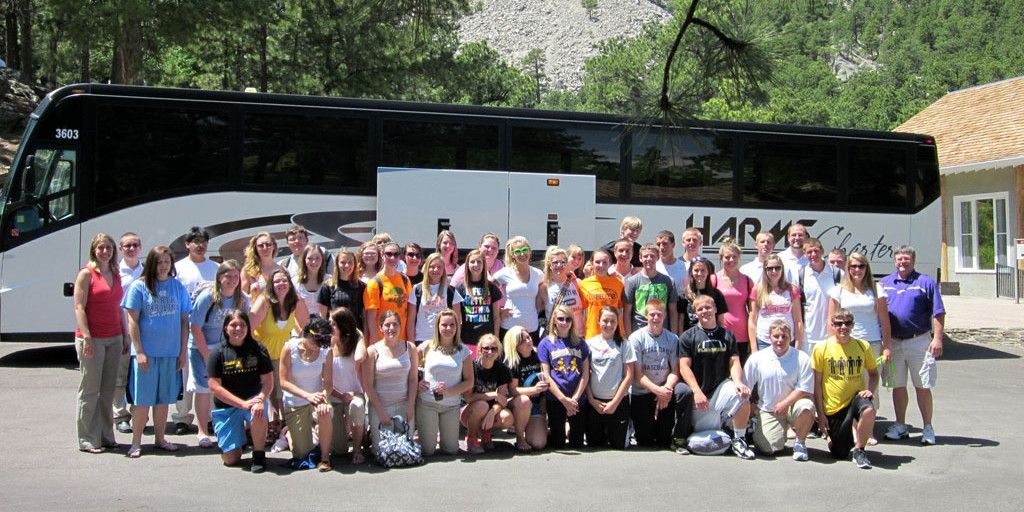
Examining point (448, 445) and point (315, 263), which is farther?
point (315, 263)

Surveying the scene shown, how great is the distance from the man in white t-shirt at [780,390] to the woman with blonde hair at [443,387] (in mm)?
2290

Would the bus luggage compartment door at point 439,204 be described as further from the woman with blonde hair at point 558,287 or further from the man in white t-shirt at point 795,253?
the man in white t-shirt at point 795,253

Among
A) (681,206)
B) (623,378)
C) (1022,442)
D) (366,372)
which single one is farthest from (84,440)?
(681,206)

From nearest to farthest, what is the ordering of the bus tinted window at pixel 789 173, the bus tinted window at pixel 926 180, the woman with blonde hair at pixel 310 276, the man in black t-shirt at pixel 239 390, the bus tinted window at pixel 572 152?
the man in black t-shirt at pixel 239 390 < the woman with blonde hair at pixel 310 276 < the bus tinted window at pixel 572 152 < the bus tinted window at pixel 789 173 < the bus tinted window at pixel 926 180

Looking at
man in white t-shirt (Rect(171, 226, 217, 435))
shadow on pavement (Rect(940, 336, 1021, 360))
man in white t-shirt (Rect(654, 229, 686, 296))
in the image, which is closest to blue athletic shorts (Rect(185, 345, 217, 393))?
man in white t-shirt (Rect(171, 226, 217, 435))

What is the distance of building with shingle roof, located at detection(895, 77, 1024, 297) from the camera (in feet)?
74.6

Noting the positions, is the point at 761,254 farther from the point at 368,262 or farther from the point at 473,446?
the point at 368,262

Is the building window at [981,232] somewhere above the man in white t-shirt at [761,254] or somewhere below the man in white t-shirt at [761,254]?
above

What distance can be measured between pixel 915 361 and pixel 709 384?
2.01m

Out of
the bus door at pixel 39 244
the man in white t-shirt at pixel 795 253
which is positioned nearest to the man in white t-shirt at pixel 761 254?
the man in white t-shirt at pixel 795 253

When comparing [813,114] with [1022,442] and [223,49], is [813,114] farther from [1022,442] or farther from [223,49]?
[1022,442]

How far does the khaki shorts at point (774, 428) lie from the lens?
277 inches

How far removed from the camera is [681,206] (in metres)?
13.0

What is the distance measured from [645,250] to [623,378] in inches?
51.4
